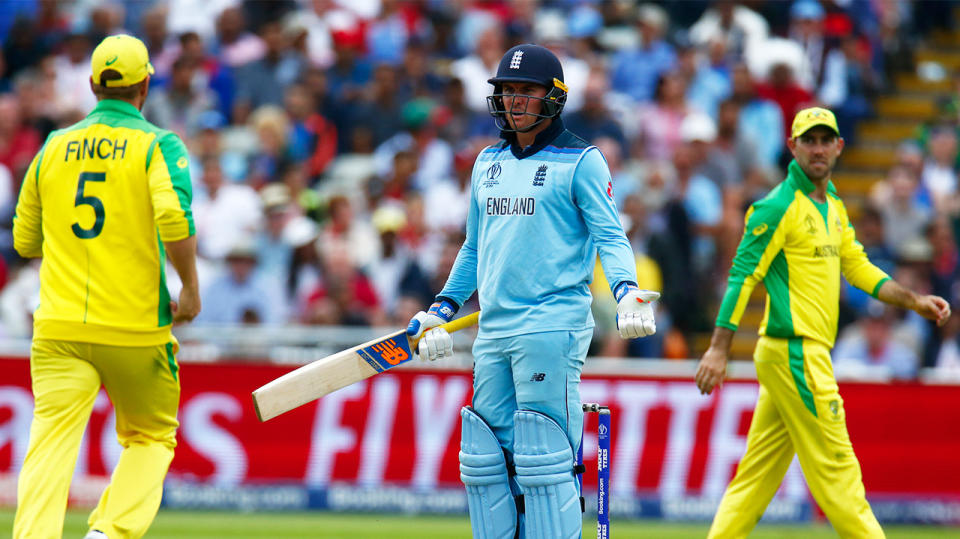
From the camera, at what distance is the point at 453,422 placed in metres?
11.9

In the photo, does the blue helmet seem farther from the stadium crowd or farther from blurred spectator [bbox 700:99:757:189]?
blurred spectator [bbox 700:99:757:189]

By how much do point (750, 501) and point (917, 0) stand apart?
41.5ft

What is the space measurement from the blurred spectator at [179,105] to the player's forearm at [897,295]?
942cm

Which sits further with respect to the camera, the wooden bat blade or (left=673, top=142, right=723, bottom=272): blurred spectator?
(left=673, top=142, right=723, bottom=272): blurred spectator

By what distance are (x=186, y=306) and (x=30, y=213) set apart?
95 centimetres

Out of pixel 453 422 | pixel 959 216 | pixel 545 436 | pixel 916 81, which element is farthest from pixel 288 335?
pixel 916 81

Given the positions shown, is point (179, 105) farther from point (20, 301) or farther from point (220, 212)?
point (20, 301)

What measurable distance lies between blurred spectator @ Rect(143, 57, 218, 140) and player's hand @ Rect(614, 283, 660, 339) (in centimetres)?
1028

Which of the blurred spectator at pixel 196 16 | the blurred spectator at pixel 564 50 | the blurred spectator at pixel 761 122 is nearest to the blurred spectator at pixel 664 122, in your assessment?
A: the blurred spectator at pixel 761 122

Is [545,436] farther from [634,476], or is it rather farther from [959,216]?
[959,216]

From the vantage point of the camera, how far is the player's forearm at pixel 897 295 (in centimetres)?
793

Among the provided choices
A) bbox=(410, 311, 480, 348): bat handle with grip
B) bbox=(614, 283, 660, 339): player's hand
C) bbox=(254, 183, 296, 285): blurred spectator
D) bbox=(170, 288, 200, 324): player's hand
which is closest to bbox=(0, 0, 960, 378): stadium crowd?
bbox=(254, 183, 296, 285): blurred spectator

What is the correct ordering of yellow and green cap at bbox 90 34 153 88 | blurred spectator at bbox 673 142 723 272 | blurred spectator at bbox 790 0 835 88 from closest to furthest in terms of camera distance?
yellow and green cap at bbox 90 34 153 88, blurred spectator at bbox 673 142 723 272, blurred spectator at bbox 790 0 835 88

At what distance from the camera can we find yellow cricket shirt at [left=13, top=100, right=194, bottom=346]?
6.89 metres
